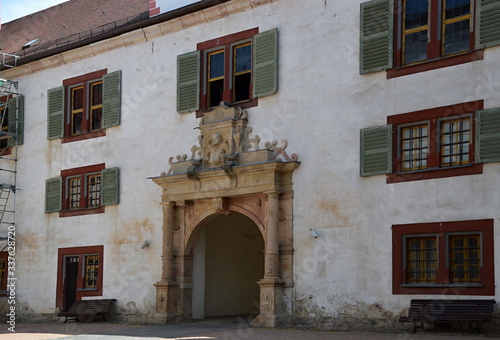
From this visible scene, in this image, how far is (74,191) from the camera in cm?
2477

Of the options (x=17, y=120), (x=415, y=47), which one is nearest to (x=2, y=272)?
(x=17, y=120)

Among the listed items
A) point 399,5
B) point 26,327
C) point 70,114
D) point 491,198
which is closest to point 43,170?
point 70,114

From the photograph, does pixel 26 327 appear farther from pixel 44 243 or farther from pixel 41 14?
pixel 41 14

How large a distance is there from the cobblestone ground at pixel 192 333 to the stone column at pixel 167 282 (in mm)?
429

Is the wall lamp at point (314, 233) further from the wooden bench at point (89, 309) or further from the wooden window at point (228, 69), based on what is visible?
the wooden bench at point (89, 309)

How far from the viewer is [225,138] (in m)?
20.4

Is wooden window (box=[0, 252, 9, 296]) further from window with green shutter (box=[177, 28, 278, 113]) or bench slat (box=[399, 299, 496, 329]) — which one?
bench slat (box=[399, 299, 496, 329])

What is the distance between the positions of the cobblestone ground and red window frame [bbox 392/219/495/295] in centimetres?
87

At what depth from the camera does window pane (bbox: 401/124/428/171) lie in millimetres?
17141

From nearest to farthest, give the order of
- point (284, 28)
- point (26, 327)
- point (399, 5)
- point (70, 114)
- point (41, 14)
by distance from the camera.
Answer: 1. point (399, 5)
2. point (284, 28)
3. point (26, 327)
4. point (70, 114)
5. point (41, 14)

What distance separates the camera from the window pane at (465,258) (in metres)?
16.0

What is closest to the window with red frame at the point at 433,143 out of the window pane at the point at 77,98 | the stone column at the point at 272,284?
the stone column at the point at 272,284

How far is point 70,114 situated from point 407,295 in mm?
12872

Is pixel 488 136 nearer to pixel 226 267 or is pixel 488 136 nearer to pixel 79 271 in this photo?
pixel 226 267
